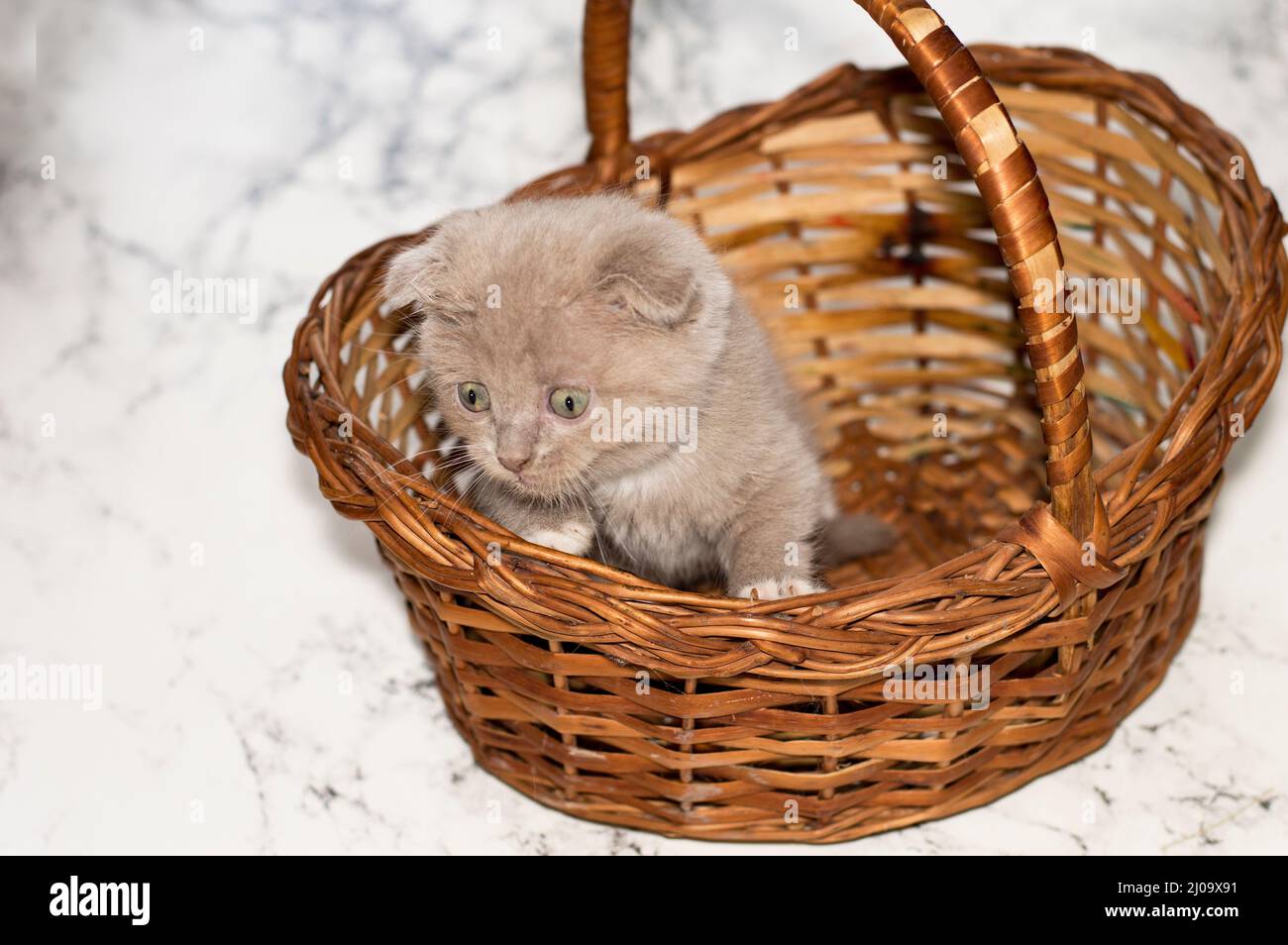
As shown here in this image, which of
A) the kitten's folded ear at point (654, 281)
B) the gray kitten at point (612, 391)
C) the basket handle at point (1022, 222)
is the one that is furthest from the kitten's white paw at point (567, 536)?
the basket handle at point (1022, 222)

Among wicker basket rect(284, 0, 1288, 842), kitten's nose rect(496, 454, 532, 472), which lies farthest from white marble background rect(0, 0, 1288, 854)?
kitten's nose rect(496, 454, 532, 472)

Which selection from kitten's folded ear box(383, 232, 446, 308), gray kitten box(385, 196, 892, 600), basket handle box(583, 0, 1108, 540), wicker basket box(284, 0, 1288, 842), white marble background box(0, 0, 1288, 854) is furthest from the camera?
white marble background box(0, 0, 1288, 854)

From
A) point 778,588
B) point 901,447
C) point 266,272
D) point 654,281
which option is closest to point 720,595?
point 778,588

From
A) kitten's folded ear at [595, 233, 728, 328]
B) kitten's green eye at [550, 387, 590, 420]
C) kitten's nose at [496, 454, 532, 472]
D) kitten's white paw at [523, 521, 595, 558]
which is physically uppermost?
kitten's folded ear at [595, 233, 728, 328]

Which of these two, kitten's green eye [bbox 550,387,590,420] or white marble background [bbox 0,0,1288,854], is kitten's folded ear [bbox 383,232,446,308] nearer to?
kitten's green eye [bbox 550,387,590,420]

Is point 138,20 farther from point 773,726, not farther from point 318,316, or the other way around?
point 773,726

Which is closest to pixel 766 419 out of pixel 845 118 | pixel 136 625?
pixel 845 118

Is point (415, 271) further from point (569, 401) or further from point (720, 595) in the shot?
point (720, 595)

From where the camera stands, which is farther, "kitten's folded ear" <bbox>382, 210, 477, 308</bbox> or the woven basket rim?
"kitten's folded ear" <bbox>382, 210, 477, 308</bbox>
